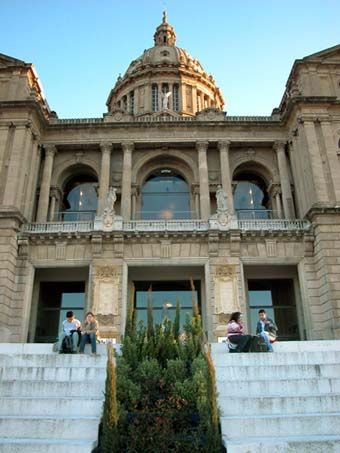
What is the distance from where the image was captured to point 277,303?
1032 inches

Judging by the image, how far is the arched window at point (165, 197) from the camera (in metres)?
28.1

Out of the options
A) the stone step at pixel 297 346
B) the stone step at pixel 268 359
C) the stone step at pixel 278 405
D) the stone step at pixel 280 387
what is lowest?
the stone step at pixel 278 405

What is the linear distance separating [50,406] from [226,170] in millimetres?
21020

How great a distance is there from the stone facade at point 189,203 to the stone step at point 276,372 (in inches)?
454

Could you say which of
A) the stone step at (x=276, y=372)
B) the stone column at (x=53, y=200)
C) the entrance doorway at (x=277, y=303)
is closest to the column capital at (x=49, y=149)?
the stone column at (x=53, y=200)

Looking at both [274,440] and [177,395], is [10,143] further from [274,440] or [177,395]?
[274,440]

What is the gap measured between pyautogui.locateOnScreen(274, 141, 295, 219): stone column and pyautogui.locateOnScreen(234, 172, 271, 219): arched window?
1.74 m

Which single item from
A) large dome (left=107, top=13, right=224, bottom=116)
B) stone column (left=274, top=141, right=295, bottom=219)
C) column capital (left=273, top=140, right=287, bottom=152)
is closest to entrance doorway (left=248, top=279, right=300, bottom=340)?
stone column (left=274, top=141, right=295, bottom=219)

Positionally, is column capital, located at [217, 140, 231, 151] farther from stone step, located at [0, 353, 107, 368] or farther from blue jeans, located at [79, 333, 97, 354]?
stone step, located at [0, 353, 107, 368]

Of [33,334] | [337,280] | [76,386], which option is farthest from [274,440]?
[33,334]

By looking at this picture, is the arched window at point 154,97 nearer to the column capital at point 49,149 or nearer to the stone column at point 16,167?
the column capital at point 49,149

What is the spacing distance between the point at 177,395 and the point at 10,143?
2193 cm

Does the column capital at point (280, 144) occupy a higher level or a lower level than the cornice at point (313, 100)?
lower

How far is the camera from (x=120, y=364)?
Result: 872cm
